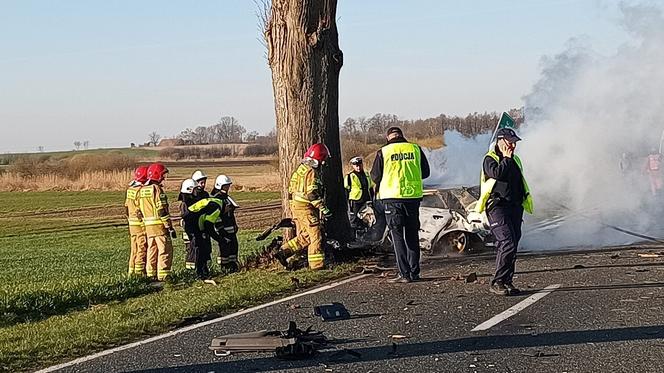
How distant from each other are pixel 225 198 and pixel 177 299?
3.65 meters

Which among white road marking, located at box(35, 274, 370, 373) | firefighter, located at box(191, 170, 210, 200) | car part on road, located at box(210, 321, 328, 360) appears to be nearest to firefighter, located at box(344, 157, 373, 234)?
firefighter, located at box(191, 170, 210, 200)

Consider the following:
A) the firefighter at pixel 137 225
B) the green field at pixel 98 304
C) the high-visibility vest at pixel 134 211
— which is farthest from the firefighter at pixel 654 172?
the high-visibility vest at pixel 134 211

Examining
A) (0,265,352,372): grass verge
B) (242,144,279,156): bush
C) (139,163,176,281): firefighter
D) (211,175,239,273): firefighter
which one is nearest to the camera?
(0,265,352,372): grass verge

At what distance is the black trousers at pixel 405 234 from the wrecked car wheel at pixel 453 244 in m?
2.73

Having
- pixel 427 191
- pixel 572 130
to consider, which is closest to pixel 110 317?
pixel 427 191

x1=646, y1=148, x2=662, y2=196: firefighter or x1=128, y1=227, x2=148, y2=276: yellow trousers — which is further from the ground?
x1=646, y1=148, x2=662, y2=196: firefighter

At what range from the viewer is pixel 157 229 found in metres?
12.5

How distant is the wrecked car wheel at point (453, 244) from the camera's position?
1290cm

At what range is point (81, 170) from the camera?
229 ft

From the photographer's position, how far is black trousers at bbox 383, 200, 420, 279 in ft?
33.4

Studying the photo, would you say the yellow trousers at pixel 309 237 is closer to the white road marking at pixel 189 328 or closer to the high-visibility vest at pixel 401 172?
the white road marking at pixel 189 328

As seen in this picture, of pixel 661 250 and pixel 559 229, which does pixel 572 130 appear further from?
pixel 661 250

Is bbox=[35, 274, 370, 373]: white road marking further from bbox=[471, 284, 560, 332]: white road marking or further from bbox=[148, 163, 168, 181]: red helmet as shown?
bbox=[148, 163, 168, 181]: red helmet

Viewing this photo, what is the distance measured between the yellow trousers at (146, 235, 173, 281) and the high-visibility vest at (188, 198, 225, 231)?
638mm
